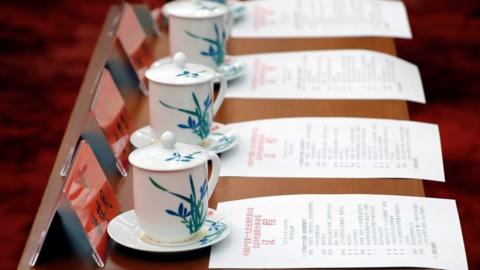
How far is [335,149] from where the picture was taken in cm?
163

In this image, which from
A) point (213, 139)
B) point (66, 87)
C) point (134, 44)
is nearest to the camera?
point (213, 139)

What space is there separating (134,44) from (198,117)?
462 millimetres

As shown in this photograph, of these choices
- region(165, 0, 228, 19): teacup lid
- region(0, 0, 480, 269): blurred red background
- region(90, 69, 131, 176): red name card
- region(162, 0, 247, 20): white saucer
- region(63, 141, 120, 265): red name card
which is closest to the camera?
region(63, 141, 120, 265): red name card

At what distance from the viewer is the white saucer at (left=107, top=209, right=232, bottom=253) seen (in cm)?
124

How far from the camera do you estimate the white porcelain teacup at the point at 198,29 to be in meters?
1.82

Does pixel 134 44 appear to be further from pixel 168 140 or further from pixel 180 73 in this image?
pixel 168 140

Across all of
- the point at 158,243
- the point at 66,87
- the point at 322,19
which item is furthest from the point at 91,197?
the point at 66,87

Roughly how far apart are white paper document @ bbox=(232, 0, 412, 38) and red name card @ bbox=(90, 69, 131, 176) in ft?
2.33

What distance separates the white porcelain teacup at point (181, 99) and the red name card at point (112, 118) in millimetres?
58

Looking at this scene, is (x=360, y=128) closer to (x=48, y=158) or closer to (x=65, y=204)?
(x=65, y=204)

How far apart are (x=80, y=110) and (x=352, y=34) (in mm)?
780

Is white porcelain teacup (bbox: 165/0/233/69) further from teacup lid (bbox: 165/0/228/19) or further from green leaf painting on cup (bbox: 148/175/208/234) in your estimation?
green leaf painting on cup (bbox: 148/175/208/234)

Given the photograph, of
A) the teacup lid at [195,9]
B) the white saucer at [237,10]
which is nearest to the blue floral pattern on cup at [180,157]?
the teacup lid at [195,9]

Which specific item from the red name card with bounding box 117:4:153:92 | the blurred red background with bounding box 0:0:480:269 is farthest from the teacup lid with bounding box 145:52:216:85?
the blurred red background with bounding box 0:0:480:269
